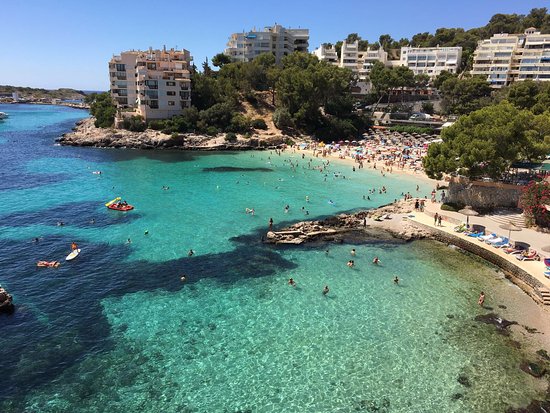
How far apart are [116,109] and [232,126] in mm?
30269

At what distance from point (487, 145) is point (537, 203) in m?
7.11

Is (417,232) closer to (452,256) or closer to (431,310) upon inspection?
(452,256)

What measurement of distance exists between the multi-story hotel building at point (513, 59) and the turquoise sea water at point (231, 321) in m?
96.9

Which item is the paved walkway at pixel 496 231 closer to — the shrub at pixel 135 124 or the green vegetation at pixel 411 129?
the green vegetation at pixel 411 129

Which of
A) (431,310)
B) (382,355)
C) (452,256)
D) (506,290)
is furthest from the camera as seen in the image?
(452,256)

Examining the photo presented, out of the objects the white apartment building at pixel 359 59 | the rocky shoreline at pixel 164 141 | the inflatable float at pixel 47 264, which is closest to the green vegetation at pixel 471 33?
the white apartment building at pixel 359 59

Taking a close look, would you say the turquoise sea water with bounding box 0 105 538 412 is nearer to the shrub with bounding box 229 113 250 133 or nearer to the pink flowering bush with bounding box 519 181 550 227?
the pink flowering bush with bounding box 519 181 550 227

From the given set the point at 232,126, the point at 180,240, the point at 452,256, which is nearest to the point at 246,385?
the point at 180,240

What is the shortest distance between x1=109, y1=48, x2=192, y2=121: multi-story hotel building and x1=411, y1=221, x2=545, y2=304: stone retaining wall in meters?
68.8

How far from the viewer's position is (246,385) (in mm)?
19312

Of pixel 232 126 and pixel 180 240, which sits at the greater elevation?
pixel 232 126

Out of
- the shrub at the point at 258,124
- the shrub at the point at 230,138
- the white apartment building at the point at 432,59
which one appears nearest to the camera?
the shrub at the point at 230,138

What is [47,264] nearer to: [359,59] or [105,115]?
[105,115]

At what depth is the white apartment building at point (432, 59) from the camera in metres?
125
